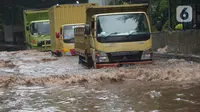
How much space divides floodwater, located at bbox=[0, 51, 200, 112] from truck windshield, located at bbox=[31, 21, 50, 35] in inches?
674

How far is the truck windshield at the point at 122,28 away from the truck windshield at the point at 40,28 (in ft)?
54.3

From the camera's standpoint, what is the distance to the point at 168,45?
20297mm

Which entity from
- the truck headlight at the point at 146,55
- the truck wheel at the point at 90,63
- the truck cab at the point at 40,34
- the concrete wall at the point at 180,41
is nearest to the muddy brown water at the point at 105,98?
the truck headlight at the point at 146,55

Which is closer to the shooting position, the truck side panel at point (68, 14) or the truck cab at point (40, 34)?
the truck side panel at point (68, 14)

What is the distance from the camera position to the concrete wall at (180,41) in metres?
17.1

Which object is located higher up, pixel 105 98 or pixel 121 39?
pixel 121 39

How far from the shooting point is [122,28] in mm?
13836

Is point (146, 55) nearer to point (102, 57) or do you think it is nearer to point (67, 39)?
point (102, 57)

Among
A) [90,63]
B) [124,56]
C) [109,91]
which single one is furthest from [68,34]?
[109,91]

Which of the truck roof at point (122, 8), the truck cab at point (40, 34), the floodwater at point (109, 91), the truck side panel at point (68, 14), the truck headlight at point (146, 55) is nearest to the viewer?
the floodwater at point (109, 91)

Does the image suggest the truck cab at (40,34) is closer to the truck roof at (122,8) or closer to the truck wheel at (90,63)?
the truck wheel at (90,63)

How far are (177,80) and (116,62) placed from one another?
2998mm

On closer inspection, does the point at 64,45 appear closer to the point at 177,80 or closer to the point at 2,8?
the point at 177,80

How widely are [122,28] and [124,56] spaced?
91cm
